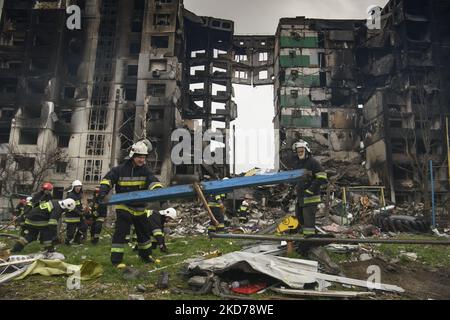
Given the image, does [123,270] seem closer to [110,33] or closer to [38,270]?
[38,270]

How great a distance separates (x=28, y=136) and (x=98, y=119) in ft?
24.8

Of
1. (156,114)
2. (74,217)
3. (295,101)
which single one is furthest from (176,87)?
(74,217)

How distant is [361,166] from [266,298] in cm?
3344

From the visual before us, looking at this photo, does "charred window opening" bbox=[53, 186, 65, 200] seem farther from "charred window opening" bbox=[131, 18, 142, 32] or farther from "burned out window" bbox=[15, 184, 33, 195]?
"charred window opening" bbox=[131, 18, 142, 32]

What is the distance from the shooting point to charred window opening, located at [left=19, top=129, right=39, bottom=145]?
3384 cm

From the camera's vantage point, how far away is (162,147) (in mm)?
32625

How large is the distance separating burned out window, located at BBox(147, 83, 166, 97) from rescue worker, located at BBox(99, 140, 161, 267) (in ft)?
96.1

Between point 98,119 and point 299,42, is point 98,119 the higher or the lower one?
the lower one

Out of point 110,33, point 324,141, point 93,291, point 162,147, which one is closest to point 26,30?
point 110,33

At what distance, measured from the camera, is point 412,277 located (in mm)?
5570

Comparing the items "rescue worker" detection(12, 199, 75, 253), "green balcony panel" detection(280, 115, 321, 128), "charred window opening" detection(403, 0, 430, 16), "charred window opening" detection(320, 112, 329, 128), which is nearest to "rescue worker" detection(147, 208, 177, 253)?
"rescue worker" detection(12, 199, 75, 253)

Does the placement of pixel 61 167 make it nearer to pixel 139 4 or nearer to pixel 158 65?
pixel 158 65

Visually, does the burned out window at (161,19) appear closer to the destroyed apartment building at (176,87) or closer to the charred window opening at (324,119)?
the destroyed apartment building at (176,87)
